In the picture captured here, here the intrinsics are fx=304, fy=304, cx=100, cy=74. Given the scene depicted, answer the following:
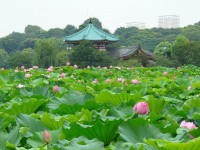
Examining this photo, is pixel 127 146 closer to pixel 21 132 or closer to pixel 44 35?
pixel 21 132

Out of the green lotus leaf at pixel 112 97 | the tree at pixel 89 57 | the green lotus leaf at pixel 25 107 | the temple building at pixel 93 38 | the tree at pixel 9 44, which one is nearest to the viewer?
the green lotus leaf at pixel 25 107

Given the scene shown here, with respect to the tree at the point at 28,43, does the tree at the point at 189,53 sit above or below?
below

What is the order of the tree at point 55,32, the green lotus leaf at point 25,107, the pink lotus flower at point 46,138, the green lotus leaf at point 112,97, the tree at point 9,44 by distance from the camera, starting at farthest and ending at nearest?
1. the tree at point 55,32
2. the tree at point 9,44
3. the green lotus leaf at point 112,97
4. the green lotus leaf at point 25,107
5. the pink lotus flower at point 46,138

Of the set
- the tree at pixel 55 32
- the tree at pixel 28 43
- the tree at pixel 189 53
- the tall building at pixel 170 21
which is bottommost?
the tree at pixel 189 53

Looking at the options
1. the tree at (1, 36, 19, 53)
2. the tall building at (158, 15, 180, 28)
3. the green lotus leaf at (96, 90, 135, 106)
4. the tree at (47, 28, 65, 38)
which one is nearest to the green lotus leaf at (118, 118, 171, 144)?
the green lotus leaf at (96, 90, 135, 106)

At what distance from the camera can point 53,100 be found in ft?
4.77

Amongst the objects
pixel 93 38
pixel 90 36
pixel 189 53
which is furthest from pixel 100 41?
pixel 189 53

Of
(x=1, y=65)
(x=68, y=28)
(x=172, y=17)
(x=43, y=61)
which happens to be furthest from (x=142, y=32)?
(x=172, y=17)

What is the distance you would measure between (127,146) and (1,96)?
3.97ft

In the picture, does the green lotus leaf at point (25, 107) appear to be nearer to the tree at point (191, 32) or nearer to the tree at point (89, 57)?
the tree at point (89, 57)

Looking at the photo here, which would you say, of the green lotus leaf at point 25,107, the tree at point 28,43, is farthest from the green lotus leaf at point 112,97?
the tree at point 28,43

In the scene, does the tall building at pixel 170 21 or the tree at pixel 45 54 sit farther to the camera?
the tall building at pixel 170 21

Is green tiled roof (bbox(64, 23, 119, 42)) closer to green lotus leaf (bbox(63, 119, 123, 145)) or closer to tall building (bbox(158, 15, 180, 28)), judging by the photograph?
green lotus leaf (bbox(63, 119, 123, 145))

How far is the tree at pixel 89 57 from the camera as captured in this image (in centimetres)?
2081
